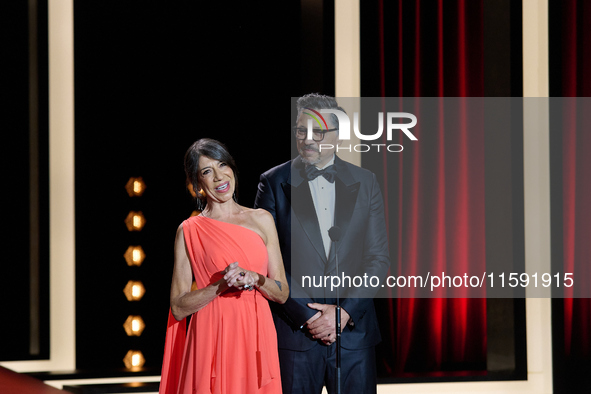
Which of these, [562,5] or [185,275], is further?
[562,5]

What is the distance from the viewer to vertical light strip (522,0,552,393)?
3400 millimetres

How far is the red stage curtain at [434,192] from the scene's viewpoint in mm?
3379

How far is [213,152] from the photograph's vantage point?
225 cm

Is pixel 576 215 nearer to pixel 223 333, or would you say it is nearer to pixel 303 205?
pixel 303 205

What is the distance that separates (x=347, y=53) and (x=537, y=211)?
1.38 metres

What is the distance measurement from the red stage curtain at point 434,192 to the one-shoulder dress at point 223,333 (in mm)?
1327

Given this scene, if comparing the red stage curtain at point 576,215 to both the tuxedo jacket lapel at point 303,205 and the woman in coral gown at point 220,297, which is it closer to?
the tuxedo jacket lapel at point 303,205

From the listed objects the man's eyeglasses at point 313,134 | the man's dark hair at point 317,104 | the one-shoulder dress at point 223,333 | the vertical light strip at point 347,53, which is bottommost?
the one-shoulder dress at point 223,333

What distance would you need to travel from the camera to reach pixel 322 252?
2.55 meters

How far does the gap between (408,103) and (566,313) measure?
1469mm

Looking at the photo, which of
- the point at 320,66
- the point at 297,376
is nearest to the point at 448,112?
the point at 320,66

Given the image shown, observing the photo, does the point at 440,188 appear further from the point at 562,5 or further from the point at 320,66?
the point at 562,5
